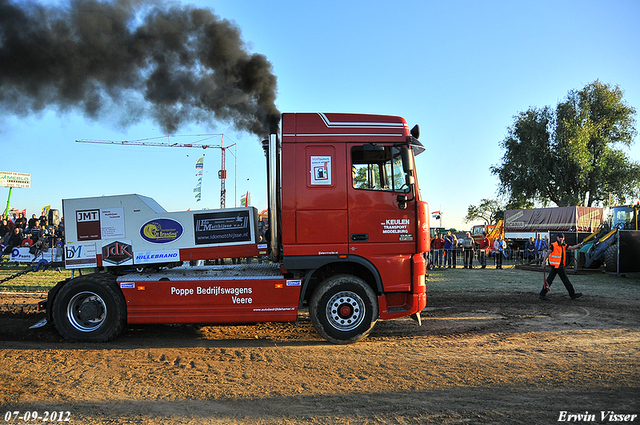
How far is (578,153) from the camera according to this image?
1364 inches

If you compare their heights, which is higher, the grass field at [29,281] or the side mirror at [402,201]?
the side mirror at [402,201]

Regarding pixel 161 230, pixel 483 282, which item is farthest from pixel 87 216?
pixel 483 282

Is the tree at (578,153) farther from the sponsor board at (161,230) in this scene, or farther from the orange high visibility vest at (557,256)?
the sponsor board at (161,230)

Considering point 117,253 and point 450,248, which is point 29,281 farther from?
point 450,248

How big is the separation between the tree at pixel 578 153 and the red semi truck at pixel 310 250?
3435 cm

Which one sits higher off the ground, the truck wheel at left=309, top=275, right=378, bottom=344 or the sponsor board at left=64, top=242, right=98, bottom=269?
the sponsor board at left=64, top=242, right=98, bottom=269

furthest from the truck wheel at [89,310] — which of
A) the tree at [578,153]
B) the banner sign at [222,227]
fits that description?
the tree at [578,153]

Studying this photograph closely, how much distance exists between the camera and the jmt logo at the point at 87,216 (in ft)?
22.3

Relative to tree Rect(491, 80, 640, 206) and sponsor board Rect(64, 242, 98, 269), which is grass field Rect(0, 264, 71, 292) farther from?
tree Rect(491, 80, 640, 206)

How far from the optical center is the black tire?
16.1m

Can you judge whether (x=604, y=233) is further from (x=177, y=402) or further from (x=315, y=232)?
(x=177, y=402)

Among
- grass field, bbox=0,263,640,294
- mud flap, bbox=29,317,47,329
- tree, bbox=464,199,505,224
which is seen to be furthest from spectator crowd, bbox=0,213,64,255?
tree, bbox=464,199,505,224

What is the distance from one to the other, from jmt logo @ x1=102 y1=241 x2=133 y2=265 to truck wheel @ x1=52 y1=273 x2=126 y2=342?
0.34 m

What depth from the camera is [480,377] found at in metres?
4.93
